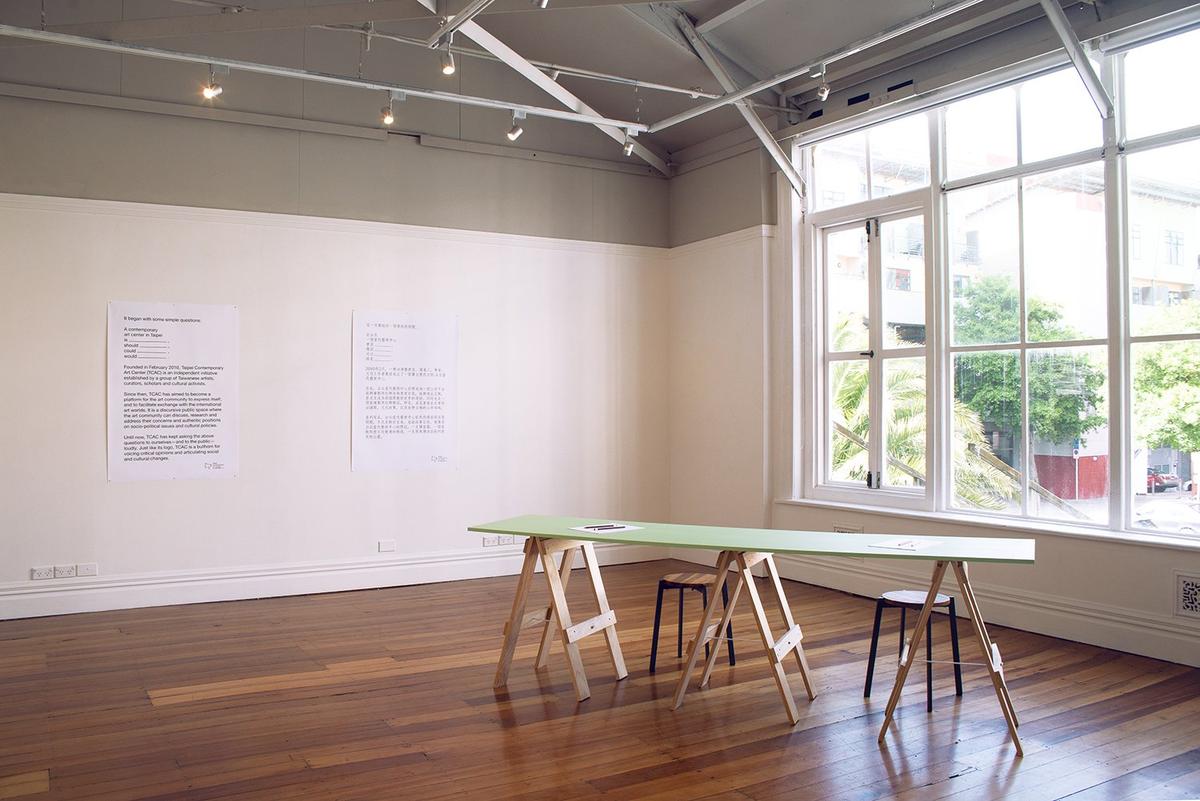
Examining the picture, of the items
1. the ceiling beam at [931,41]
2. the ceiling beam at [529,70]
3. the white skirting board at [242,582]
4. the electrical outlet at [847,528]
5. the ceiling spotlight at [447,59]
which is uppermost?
the ceiling beam at [931,41]

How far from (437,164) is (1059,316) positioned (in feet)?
16.0

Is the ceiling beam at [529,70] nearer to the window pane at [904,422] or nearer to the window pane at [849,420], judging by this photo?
the window pane at [849,420]

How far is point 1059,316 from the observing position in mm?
5855

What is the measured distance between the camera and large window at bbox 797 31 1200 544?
5320 millimetres

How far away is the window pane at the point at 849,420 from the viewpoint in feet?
23.7

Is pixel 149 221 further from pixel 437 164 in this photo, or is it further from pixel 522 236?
pixel 522 236

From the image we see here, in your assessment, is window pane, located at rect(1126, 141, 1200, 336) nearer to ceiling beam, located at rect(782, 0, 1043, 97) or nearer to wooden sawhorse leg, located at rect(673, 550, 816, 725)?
ceiling beam, located at rect(782, 0, 1043, 97)

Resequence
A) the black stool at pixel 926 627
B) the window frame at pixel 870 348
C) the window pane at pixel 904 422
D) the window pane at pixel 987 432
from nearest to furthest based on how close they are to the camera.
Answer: the black stool at pixel 926 627 → the window pane at pixel 987 432 → the window frame at pixel 870 348 → the window pane at pixel 904 422

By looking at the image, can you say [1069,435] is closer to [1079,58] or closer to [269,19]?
[1079,58]

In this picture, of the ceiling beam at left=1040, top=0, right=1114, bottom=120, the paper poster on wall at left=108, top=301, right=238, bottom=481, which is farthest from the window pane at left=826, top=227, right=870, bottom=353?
the paper poster on wall at left=108, top=301, right=238, bottom=481

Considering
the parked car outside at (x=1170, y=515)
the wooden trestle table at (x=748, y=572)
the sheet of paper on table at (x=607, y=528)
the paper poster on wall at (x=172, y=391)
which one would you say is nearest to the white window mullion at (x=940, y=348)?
the parked car outside at (x=1170, y=515)

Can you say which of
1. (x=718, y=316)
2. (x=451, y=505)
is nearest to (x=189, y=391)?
(x=451, y=505)

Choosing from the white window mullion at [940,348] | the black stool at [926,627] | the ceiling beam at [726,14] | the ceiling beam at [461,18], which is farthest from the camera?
the white window mullion at [940,348]

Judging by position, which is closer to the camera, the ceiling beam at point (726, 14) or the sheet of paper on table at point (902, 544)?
the sheet of paper on table at point (902, 544)
